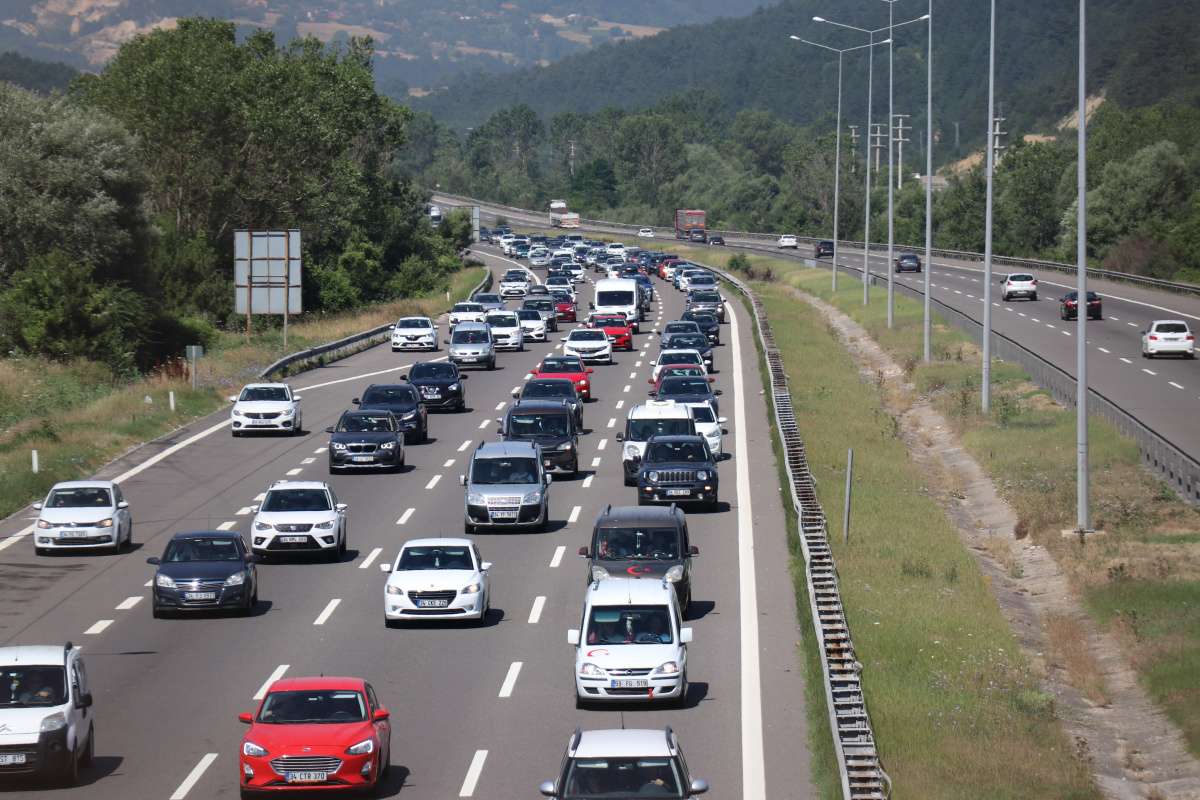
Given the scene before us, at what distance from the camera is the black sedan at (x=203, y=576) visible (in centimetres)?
2895

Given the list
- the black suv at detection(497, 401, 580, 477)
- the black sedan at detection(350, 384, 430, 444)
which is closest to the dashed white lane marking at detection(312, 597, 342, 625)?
the black suv at detection(497, 401, 580, 477)

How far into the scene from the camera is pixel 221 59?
102688 millimetres

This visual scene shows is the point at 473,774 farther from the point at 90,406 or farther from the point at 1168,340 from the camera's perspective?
the point at 1168,340

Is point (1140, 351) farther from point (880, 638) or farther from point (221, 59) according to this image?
point (221, 59)

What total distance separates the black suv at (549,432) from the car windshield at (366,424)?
120 inches

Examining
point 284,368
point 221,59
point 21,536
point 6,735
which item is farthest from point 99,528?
point 221,59

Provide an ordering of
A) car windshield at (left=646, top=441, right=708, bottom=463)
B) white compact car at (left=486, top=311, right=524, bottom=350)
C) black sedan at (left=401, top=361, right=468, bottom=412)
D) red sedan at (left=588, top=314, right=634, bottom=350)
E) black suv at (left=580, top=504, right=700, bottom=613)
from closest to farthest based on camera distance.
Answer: black suv at (left=580, top=504, right=700, bottom=613) → car windshield at (left=646, top=441, right=708, bottom=463) → black sedan at (left=401, top=361, right=468, bottom=412) → red sedan at (left=588, top=314, right=634, bottom=350) → white compact car at (left=486, top=311, right=524, bottom=350)

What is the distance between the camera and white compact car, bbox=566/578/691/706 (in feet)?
76.6

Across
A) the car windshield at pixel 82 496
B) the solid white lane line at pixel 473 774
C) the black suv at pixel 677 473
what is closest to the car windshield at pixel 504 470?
the black suv at pixel 677 473

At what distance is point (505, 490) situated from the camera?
3644 centimetres

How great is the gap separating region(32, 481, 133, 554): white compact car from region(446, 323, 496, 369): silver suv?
32203 mm

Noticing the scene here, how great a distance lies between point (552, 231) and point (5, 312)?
133491 mm

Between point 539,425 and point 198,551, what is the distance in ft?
50.6

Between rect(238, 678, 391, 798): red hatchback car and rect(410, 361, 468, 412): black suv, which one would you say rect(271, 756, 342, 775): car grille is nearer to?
rect(238, 678, 391, 798): red hatchback car
